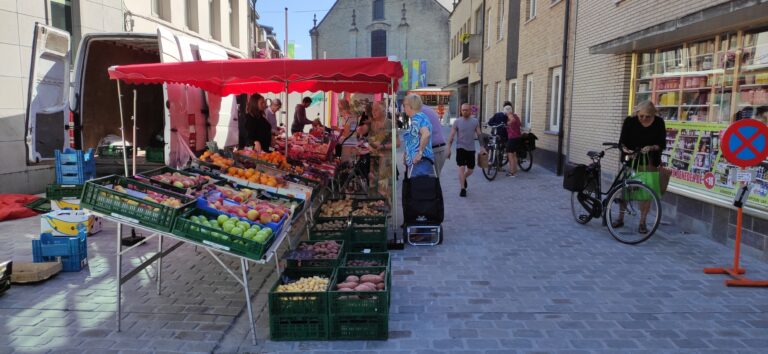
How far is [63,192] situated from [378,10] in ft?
177

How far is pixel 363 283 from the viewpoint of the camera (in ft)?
14.0

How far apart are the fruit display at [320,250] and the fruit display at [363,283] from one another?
496 mm

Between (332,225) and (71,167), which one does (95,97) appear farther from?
(332,225)

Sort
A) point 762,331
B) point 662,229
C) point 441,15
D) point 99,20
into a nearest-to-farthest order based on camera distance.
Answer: point 762,331 < point 662,229 < point 99,20 < point 441,15

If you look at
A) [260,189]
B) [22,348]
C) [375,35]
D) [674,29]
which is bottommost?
[22,348]

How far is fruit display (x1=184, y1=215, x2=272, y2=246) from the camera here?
3.83 m

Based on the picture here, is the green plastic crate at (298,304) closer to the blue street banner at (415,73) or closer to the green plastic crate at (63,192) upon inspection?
the green plastic crate at (63,192)

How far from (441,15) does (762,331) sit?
5543 centimetres

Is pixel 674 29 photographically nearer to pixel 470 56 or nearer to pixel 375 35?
pixel 470 56

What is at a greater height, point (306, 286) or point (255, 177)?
point (255, 177)

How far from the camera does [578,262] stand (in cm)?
588

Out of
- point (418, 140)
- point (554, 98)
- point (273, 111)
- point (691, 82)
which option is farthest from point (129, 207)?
point (554, 98)

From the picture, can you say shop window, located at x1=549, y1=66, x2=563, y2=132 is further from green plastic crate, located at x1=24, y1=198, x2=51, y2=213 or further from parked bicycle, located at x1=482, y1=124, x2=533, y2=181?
green plastic crate, located at x1=24, y1=198, x2=51, y2=213

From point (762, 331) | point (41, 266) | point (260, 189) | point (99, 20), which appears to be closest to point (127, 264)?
point (41, 266)
